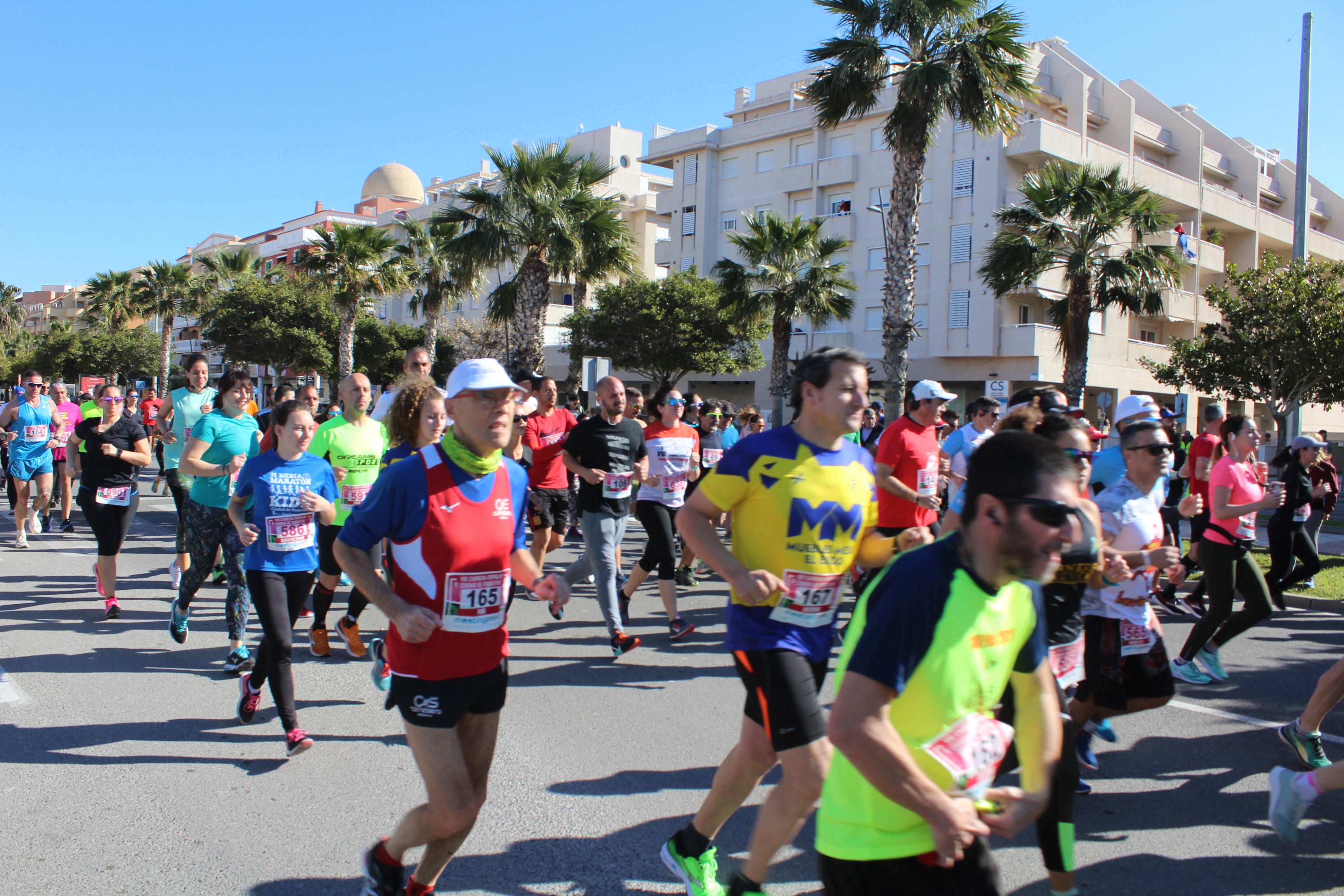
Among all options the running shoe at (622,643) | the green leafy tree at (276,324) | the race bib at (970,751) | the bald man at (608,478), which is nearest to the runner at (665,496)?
the bald man at (608,478)

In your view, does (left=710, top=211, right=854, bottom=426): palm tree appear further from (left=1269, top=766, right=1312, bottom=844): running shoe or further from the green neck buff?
the green neck buff

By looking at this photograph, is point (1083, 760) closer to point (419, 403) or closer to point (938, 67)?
point (419, 403)

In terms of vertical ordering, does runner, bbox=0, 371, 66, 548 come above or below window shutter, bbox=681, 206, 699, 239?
below

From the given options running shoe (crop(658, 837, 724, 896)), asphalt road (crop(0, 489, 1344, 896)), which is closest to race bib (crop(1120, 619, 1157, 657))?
asphalt road (crop(0, 489, 1344, 896))

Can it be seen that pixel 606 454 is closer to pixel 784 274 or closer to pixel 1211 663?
pixel 1211 663

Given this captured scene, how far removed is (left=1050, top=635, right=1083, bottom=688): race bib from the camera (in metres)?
3.69

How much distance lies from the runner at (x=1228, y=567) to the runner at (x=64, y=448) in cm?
1273

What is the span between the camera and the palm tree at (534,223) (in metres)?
22.6

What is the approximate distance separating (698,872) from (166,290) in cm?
5340

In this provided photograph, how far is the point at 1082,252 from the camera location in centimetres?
2311

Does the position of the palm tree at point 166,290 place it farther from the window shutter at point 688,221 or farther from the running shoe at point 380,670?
the running shoe at point 380,670

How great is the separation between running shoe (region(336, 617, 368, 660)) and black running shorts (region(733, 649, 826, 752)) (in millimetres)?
4166

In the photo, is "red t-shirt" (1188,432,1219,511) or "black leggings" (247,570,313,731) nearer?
"black leggings" (247,570,313,731)

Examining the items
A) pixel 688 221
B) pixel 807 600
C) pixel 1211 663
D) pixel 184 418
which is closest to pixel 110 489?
pixel 184 418
